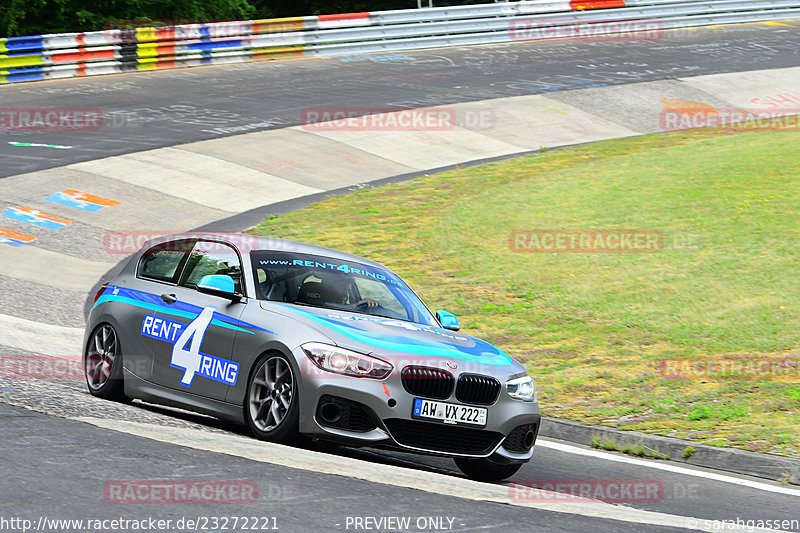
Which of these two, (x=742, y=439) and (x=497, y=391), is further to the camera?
(x=742, y=439)

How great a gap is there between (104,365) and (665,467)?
15.2 feet

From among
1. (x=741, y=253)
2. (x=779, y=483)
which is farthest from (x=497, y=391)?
(x=741, y=253)

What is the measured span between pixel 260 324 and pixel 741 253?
9.66 meters

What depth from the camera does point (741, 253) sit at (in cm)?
1534

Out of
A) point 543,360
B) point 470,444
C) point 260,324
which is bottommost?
point 543,360

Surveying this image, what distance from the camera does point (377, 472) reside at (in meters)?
6.72

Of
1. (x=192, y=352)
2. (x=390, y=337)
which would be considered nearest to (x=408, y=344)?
(x=390, y=337)

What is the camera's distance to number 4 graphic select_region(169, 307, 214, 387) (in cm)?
809

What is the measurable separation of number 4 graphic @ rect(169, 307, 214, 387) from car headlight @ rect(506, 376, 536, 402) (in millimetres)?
2290

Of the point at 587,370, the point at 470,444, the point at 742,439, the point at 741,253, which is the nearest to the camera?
the point at 470,444

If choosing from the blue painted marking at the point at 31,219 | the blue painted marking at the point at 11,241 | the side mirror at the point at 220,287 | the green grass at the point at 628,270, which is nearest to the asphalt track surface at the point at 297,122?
the side mirror at the point at 220,287

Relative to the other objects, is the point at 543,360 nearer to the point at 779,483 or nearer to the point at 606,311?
the point at 606,311

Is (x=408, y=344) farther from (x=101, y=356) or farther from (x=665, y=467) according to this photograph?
(x=101, y=356)

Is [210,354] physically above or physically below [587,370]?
above
